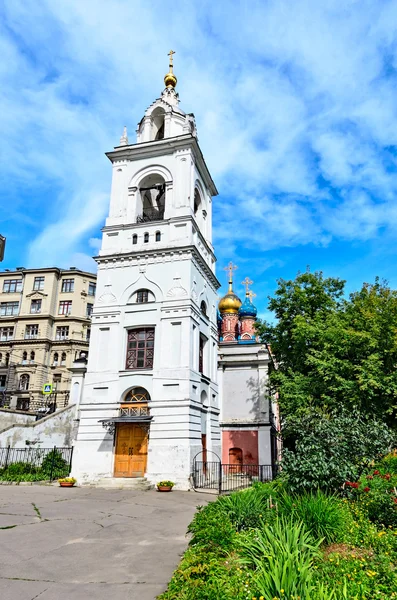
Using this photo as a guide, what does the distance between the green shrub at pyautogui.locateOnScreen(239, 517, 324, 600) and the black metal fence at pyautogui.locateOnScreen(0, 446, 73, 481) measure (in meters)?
15.8

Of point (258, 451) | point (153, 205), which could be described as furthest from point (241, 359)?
point (153, 205)

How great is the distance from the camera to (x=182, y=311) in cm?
2055

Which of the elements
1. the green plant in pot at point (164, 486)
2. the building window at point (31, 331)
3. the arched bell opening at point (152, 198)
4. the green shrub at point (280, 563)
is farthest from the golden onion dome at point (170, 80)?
the building window at point (31, 331)

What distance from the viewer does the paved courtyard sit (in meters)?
6.05

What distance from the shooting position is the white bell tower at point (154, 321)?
62.8 ft

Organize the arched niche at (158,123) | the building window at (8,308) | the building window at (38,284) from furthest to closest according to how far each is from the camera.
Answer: the building window at (8,308)
the building window at (38,284)
the arched niche at (158,123)

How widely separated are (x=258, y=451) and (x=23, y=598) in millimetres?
18554

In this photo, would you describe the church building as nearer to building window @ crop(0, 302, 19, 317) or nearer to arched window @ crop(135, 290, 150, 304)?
arched window @ crop(135, 290, 150, 304)

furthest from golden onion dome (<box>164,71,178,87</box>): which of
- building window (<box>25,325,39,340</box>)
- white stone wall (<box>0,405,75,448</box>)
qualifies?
building window (<box>25,325,39,340</box>)

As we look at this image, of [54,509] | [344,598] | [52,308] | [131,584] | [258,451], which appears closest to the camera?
[344,598]

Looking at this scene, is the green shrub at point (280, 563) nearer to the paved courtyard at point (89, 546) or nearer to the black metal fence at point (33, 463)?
the paved courtyard at point (89, 546)

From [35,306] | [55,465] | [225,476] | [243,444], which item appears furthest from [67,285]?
[225,476]

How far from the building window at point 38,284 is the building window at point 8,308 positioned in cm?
270

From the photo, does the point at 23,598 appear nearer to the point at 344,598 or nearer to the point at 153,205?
the point at 344,598
